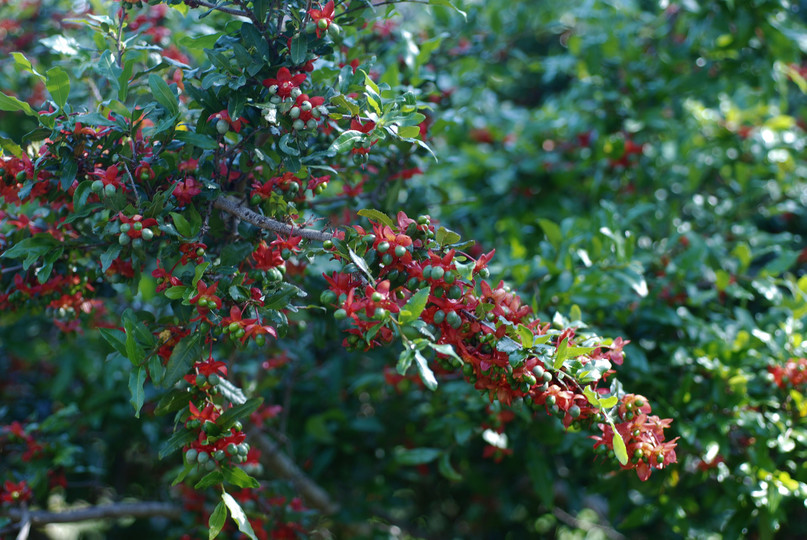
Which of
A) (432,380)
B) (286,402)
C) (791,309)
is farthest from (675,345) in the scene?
(286,402)

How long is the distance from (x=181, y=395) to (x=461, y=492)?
7.57 ft

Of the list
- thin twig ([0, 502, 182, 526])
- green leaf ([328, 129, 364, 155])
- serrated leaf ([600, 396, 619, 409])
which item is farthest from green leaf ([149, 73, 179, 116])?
thin twig ([0, 502, 182, 526])

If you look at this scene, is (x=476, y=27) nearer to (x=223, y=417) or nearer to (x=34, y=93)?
(x=34, y=93)

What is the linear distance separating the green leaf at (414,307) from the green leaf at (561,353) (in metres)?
0.32

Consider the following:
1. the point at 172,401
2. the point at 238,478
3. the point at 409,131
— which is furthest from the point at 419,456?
the point at 409,131

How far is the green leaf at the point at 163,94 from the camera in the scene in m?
1.50

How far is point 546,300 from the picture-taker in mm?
2066

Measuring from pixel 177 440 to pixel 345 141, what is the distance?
2.54 ft

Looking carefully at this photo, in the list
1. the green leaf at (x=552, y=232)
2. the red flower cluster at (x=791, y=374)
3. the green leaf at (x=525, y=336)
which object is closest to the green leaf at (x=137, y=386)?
the green leaf at (x=525, y=336)

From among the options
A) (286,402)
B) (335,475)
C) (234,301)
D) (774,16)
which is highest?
(774,16)

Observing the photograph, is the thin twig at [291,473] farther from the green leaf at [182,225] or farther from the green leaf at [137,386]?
the green leaf at [182,225]

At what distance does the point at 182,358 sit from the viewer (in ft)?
4.64

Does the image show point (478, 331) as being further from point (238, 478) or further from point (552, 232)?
point (552, 232)

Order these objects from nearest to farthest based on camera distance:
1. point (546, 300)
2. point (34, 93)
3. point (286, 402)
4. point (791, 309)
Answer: point (546, 300), point (791, 309), point (286, 402), point (34, 93)
